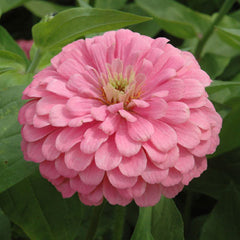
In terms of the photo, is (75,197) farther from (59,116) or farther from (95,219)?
(59,116)

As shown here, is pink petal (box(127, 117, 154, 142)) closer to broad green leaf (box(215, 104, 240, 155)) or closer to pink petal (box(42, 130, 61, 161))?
pink petal (box(42, 130, 61, 161))

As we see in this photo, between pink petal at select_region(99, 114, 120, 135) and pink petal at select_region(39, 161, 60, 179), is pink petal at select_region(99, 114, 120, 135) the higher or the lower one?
the higher one

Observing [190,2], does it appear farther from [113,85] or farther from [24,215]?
[24,215]

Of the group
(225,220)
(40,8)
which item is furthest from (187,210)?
(40,8)

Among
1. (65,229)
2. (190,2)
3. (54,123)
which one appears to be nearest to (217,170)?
(65,229)

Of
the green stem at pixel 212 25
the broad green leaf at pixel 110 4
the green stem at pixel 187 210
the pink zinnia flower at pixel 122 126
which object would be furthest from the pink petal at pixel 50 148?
the broad green leaf at pixel 110 4

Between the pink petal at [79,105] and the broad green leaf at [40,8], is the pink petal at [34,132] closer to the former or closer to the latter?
the pink petal at [79,105]

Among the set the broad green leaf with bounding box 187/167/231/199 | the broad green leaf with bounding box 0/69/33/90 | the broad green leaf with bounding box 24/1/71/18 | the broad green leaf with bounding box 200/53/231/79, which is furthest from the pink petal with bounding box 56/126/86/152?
the broad green leaf with bounding box 24/1/71/18

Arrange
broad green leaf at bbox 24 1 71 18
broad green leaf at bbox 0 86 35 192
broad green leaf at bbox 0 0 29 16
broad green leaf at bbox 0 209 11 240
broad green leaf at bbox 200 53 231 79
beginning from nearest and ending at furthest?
broad green leaf at bbox 0 86 35 192
broad green leaf at bbox 0 209 11 240
broad green leaf at bbox 0 0 29 16
broad green leaf at bbox 200 53 231 79
broad green leaf at bbox 24 1 71 18
